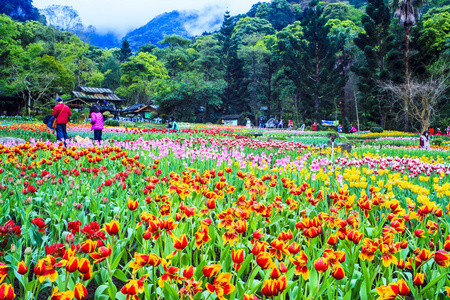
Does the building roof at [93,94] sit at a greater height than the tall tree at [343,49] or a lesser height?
lesser

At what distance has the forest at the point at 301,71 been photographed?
25.4 m

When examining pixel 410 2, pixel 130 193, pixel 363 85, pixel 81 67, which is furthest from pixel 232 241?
pixel 81 67

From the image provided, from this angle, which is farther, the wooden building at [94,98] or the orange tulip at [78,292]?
the wooden building at [94,98]

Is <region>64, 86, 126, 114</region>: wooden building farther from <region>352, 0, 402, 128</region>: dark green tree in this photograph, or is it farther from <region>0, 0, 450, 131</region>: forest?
<region>352, 0, 402, 128</region>: dark green tree

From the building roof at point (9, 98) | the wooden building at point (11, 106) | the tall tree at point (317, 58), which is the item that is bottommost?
the wooden building at point (11, 106)

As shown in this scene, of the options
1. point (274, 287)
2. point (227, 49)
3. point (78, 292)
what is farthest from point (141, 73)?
point (274, 287)

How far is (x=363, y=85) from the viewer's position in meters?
26.7

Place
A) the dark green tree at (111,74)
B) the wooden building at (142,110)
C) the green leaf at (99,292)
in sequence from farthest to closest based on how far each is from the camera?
the dark green tree at (111,74)
the wooden building at (142,110)
the green leaf at (99,292)

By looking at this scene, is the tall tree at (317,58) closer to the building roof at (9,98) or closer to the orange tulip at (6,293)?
the orange tulip at (6,293)

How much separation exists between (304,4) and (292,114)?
5240 cm

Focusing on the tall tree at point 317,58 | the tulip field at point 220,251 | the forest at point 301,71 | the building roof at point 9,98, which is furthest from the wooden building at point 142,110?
the tulip field at point 220,251

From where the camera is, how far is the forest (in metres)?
25.4

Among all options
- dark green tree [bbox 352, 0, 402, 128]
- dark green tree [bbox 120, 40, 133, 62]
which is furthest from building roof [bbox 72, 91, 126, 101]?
dark green tree [bbox 352, 0, 402, 128]

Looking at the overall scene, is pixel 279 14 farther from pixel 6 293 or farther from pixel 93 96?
pixel 6 293
